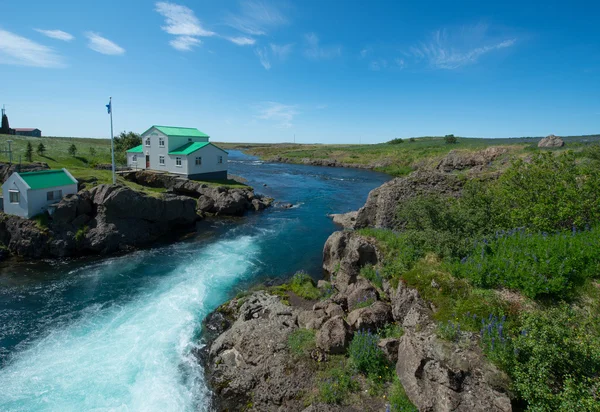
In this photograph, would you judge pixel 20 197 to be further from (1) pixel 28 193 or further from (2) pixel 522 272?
(2) pixel 522 272

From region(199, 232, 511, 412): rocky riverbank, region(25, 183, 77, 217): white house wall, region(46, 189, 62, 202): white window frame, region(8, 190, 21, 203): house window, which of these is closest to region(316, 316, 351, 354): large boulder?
region(199, 232, 511, 412): rocky riverbank

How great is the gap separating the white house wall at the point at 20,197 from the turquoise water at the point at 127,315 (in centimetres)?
532

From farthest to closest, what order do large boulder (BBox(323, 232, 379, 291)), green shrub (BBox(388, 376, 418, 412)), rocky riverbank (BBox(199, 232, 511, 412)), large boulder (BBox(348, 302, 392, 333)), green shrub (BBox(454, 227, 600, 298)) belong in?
1. large boulder (BBox(323, 232, 379, 291))
2. large boulder (BBox(348, 302, 392, 333))
3. green shrub (BBox(454, 227, 600, 298))
4. green shrub (BBox(388, 376, 418, 412))
5. rocky riverbank (BBox(199, 232, 511, 412))

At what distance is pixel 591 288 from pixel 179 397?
13042 mm

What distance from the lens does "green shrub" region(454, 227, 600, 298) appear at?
9.51 m

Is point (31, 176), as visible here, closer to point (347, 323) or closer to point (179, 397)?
point (179, 397)

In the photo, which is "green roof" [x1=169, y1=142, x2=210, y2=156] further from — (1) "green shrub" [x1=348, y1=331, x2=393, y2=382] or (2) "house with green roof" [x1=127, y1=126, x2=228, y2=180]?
(1) "green shrub" [x1=348, y1=331, x2=393, y2=382]

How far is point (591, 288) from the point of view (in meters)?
9.52

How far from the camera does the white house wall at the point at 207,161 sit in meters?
46.1

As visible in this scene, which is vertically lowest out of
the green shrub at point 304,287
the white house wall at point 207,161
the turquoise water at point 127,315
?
the turquoise water at point 127,315

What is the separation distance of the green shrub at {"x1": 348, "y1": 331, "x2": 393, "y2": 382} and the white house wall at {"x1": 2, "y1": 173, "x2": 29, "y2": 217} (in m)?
27.2

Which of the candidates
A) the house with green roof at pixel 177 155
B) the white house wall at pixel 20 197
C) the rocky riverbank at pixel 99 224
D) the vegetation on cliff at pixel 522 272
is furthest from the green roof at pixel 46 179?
the vegetation on cliff at pixel 522 272

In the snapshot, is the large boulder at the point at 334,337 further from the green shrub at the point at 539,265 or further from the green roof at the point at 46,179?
the green roof at the point at 46,179

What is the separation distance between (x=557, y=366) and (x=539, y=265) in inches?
132
